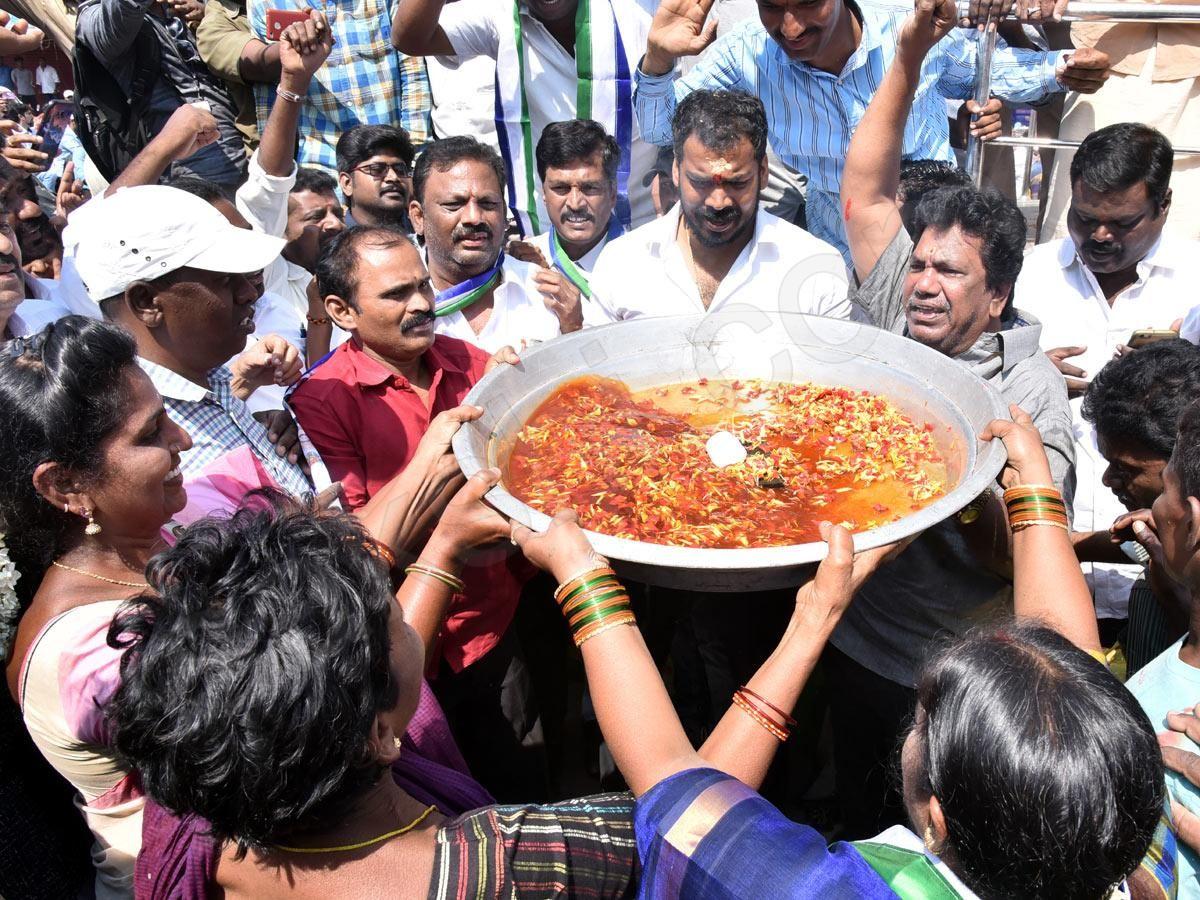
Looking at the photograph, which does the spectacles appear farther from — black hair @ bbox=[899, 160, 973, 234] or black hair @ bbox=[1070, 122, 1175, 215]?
black hair @ bbox=[1070, 122, 1175, 215]

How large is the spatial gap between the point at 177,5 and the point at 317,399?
5162mm

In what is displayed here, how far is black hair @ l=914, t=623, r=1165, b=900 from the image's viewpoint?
1.33 metres

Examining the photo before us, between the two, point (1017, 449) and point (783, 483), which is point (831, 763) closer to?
point (783, 483)

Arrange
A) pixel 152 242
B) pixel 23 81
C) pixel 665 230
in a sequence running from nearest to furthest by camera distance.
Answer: pixel 152 242 < pixel 665 230 < pixel 23 81

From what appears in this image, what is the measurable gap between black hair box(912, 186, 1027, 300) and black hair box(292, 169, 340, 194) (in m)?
3.38

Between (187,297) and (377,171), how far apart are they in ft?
8.33

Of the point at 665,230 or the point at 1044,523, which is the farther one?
the point at 665,230

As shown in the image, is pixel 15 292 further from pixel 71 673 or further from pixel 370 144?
pixel 370 144

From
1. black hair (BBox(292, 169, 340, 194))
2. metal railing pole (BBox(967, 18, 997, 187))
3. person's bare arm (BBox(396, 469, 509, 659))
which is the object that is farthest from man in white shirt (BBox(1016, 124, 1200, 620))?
black hair (BBox(292, 169, 340, 194))

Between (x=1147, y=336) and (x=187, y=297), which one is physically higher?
(x=187, y=297)

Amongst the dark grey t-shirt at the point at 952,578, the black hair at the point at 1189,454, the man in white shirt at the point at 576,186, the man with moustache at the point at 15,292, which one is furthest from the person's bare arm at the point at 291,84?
the black hair at the point at 1189,454

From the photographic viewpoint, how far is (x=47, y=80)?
34.4ft

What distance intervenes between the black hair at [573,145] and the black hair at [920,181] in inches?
57.8

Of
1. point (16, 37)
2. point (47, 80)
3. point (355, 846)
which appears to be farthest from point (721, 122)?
point (47, 80)
